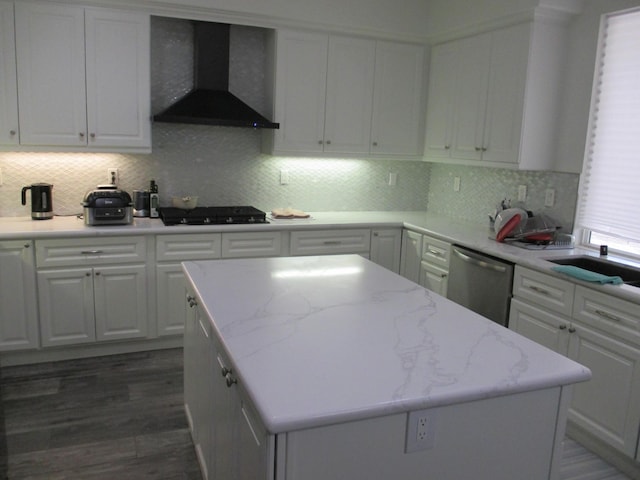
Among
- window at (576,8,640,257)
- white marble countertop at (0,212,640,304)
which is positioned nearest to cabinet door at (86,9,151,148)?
A: white marble countertop at (0,212,640,304)

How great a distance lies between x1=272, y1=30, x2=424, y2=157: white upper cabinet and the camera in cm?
438

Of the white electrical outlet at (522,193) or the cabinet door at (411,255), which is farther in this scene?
the cabinet door at (411,255)

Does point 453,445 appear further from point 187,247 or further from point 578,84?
point 578,84

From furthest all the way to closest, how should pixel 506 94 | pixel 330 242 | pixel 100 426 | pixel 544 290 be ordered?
1. pixel 330 242
2. pixel 506 94
3. pixel 544 290
4. pixel 100 426

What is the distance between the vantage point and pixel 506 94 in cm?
385

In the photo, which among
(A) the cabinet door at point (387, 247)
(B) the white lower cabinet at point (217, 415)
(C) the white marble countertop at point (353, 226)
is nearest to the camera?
(B) the white lower cabinet at point (217, 415)

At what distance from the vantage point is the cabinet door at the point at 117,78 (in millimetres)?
3816

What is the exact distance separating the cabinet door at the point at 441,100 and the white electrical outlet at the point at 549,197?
880mm

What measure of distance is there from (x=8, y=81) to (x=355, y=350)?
125 inches

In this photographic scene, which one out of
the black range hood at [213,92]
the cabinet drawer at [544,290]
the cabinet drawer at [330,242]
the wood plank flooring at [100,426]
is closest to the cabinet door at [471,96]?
the cabinet drawer at [330,242]

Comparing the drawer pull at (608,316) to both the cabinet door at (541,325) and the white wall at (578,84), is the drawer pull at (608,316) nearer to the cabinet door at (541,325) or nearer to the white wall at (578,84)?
the cabinet door at (541,325)

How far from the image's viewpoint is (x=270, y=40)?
4441 mm

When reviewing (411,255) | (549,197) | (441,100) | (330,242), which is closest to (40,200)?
(330,242)

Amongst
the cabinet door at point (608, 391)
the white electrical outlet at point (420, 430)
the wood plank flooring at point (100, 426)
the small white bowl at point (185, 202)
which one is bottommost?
the wood plank flooring at point (100, 426)
